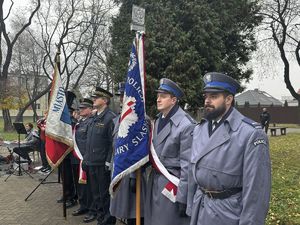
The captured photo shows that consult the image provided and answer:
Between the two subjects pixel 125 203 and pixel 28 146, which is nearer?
pixel 125 203

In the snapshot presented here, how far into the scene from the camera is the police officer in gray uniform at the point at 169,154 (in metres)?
4.39

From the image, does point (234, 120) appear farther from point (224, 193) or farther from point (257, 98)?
point (257, 98)

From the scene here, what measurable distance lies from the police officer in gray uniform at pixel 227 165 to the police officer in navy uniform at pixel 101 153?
2.98 m

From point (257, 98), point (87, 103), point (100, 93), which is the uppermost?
point (100, 93)

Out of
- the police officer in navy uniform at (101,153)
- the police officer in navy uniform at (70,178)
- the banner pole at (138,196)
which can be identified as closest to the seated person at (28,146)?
the police officer in navy uniform at (70,178)

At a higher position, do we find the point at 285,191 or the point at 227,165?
the point at 227,165

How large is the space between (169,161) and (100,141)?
2171 millimetres

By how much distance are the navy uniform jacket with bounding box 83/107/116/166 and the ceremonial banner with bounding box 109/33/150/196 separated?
1601mm

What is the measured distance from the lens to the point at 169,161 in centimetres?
457

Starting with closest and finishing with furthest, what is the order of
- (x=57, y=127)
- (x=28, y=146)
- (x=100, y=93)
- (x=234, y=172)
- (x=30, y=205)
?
(x=234, y=172), (x=100, y=93), (x=57, y=127), (x=30, y=205), (x=28, y=146)

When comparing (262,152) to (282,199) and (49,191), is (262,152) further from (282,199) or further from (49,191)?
(49,191)

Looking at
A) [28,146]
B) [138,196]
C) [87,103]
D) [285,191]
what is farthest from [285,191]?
[28,146]

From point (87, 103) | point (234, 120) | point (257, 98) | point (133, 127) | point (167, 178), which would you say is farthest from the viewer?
point (257, 98)

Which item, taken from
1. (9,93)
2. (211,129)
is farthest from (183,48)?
(9,93)
